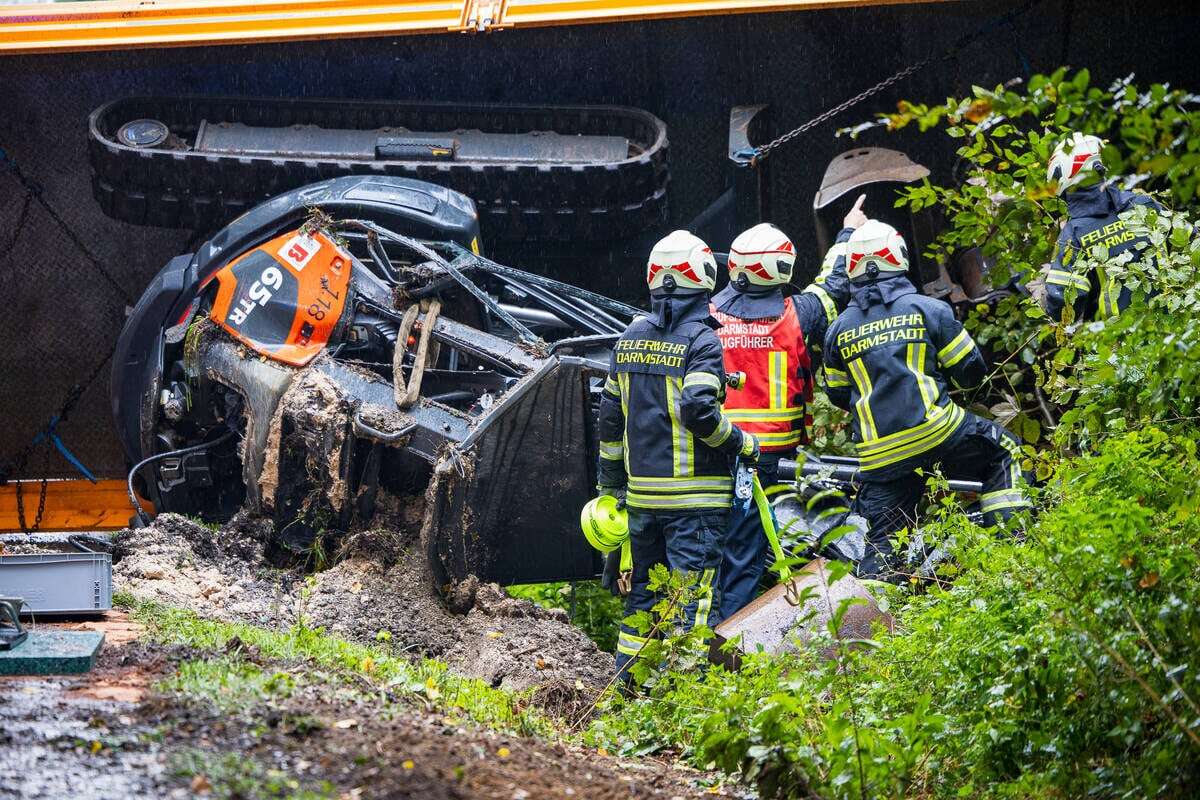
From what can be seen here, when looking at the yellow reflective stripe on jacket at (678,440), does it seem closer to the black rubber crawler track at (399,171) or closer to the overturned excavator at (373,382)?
the overturned excavator at (373,382)

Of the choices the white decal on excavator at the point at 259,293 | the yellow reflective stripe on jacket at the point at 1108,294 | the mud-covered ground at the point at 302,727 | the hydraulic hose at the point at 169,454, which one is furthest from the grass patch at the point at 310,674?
the yellow reflective stripe on jacket at the point at 1108,294

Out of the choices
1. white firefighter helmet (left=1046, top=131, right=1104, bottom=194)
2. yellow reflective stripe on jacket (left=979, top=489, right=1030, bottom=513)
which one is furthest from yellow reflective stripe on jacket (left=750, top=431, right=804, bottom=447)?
white firefighter helmet (left=1046, top=131, right=1104, bottom=194)

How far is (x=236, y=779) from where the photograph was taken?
3080 millimetres

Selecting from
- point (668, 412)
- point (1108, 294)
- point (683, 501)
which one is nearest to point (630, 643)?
point (683, 501)

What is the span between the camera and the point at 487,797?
10.3 ft

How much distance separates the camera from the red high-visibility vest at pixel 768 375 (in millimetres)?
6297

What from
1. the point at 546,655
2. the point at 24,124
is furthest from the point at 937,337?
the point at 24,124

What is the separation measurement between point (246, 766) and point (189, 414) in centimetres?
404

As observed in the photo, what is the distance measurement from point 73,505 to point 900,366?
17.6ft

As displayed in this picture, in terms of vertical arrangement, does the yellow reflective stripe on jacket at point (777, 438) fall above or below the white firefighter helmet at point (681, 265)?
below

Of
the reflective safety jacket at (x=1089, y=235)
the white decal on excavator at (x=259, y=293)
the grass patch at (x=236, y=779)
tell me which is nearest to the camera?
the grass patch at (x=236, y=779)

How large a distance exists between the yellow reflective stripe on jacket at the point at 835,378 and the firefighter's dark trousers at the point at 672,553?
896 mm

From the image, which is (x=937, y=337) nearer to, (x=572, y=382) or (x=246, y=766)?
(x=572, y=382)

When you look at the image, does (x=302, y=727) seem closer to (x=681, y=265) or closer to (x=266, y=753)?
(x=266, y=753)
